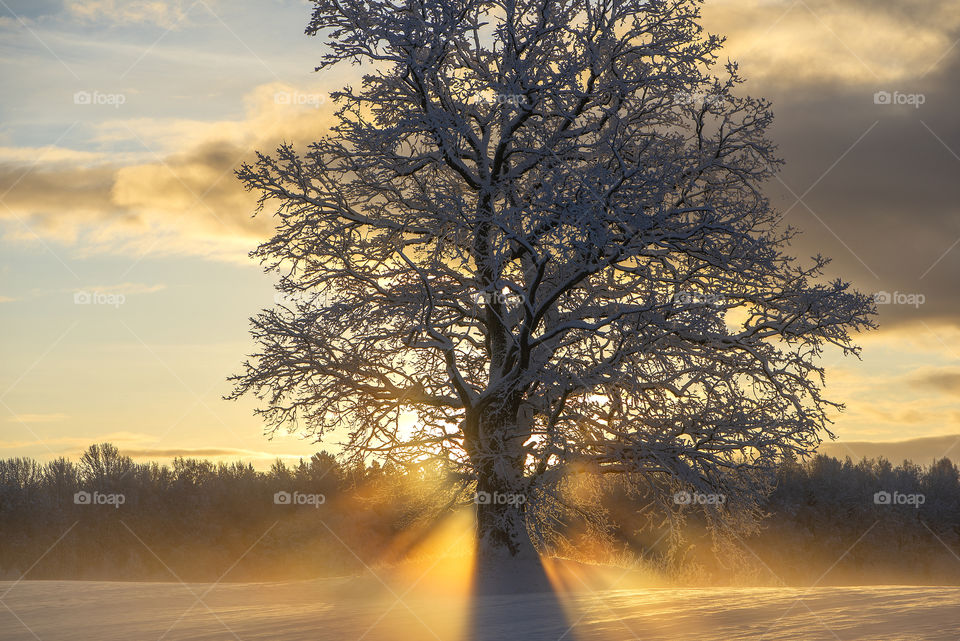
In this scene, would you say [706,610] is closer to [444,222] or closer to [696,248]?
[696,248]

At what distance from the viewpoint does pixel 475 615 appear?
11.9 m

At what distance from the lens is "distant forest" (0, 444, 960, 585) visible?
3591 centimetres

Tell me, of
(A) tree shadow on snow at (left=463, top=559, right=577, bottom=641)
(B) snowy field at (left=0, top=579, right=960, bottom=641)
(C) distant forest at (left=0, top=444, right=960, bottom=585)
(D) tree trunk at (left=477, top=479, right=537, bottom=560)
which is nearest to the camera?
(B) snowy field at (left=0, top=579, right=960, bottom=641)

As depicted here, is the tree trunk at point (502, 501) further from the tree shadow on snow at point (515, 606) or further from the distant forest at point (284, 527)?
the distant forest at point (284, 527)

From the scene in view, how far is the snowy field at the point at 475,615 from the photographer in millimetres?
10414

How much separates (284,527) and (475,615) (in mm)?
27976

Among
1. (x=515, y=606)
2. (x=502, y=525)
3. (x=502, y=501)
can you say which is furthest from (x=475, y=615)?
(x=502, y=501)

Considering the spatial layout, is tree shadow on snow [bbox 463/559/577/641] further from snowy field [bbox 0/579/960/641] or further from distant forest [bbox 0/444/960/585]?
distant forest [bbox 0/444/960/585]

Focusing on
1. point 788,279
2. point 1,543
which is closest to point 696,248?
point 788,279

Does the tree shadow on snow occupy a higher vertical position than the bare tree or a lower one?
lower

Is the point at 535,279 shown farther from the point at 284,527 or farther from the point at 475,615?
the point at 284,527

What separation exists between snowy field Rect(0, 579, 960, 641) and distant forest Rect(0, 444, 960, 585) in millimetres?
18343

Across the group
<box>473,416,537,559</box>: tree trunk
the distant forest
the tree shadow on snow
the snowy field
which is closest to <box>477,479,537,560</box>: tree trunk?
<box>473,416,537,559</box>: tree trunk

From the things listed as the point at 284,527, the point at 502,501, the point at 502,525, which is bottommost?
the point at 284,527
